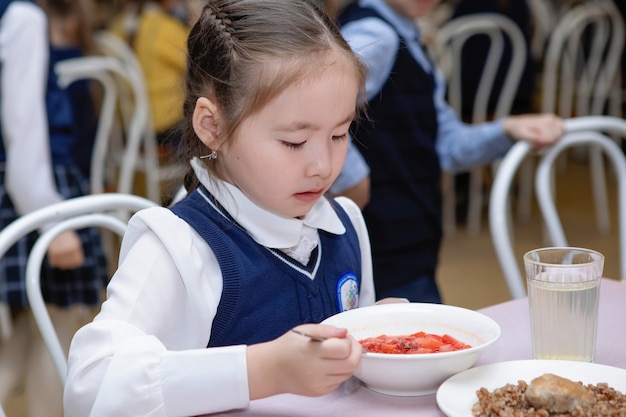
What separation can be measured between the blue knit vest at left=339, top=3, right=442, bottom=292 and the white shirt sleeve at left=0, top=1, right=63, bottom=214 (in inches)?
27.8

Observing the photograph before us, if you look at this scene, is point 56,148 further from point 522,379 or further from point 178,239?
point 522,379

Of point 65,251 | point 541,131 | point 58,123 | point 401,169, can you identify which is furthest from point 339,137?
point 58,123

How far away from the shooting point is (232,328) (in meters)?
0.99

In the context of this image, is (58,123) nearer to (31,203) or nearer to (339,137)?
(31,203)

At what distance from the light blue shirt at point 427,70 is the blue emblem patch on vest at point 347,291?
54 cm

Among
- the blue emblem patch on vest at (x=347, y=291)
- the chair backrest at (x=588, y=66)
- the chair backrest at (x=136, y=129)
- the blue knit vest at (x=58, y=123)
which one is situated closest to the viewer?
the blue emblem patch on vest at (x=347, y=291)

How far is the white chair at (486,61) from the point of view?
350cm

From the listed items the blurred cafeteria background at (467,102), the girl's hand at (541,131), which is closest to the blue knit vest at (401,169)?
the girl's hand at (541,131)

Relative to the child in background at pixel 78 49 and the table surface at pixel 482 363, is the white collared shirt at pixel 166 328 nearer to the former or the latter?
the table surface at pixel 482 363

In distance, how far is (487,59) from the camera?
144 inches

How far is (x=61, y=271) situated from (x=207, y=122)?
1127 millimetres

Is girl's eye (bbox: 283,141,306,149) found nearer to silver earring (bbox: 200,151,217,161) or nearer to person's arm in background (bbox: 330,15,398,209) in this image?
silver earring (bbox: 200,151,217,161)

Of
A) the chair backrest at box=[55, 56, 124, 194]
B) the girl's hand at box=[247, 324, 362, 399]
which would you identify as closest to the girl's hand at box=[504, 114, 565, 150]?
the girl's hand at box=[247, 324, 362, 399]

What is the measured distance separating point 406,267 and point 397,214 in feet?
0.37
